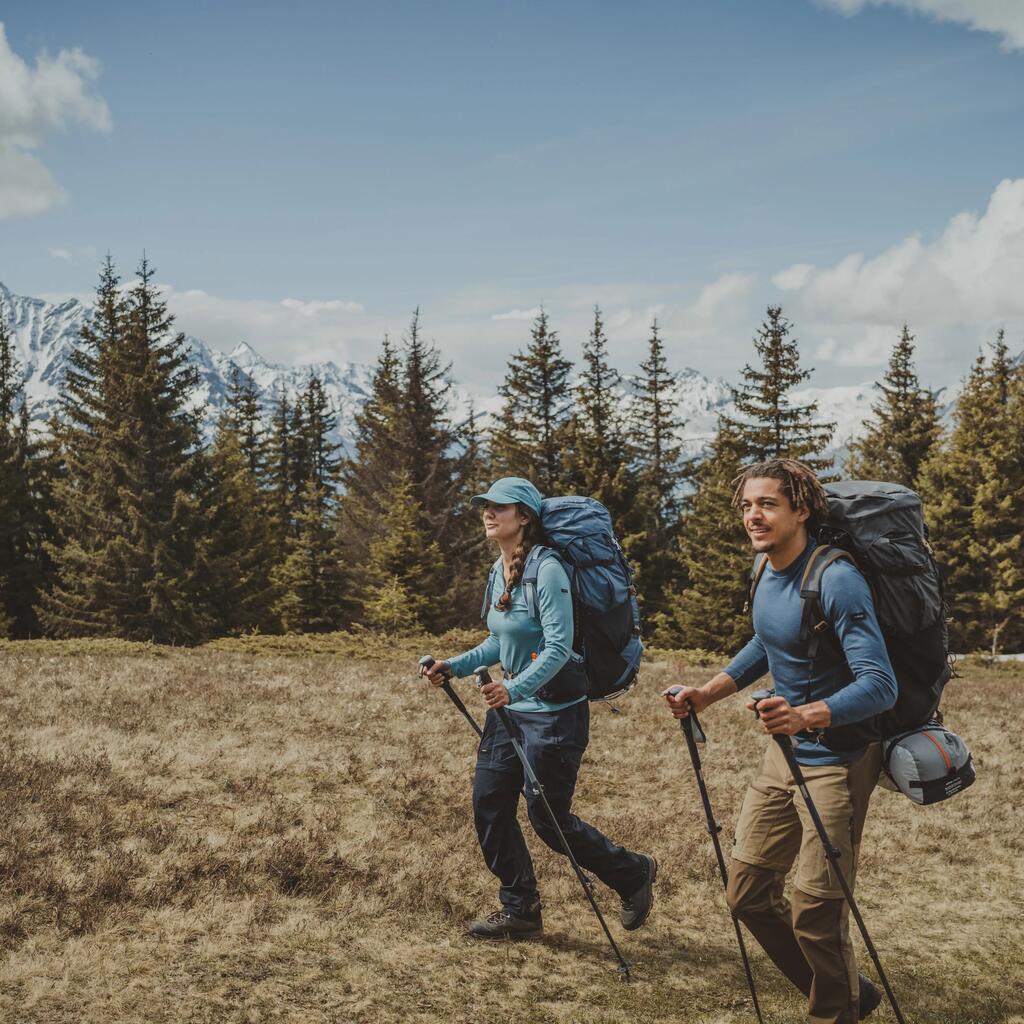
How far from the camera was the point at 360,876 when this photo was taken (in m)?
6.89

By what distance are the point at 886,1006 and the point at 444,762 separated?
555 centimetres

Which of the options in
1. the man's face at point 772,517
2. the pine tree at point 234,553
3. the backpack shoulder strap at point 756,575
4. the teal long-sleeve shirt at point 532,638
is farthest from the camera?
the pine tree at point 234,553

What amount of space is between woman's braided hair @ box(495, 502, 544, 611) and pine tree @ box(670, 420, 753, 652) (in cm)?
2951

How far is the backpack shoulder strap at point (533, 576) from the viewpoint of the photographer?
5186mm

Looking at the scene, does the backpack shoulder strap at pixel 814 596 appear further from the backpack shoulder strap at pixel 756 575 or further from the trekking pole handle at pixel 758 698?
the backpack shoulder strap at pixel 756 575

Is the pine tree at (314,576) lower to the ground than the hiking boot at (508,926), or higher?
higher

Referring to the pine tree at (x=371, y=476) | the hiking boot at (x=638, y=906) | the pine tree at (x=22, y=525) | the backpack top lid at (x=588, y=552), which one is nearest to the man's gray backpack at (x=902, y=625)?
the backpack top lid at (x=588, y=552)

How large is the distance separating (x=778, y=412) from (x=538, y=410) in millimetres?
10269

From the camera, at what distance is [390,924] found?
6.17 m

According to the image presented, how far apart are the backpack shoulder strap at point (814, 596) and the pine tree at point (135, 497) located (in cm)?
2775

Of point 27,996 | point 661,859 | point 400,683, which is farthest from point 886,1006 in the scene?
point 400,683

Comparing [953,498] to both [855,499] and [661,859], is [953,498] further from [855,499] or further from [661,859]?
[855,499]

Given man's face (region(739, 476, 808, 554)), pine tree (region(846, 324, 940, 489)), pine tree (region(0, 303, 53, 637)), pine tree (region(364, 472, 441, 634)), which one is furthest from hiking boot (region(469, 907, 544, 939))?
pine tree (region(846, 324, 940, 489))

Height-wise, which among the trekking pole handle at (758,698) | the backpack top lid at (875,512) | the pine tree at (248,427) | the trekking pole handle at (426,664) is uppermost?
the pine tree at (248,427)
